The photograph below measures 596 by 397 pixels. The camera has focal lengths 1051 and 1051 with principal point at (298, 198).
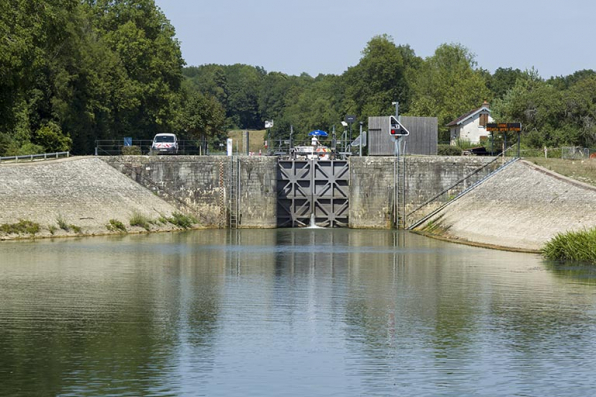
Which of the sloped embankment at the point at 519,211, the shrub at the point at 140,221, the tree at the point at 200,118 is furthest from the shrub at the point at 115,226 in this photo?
the tree at the point at 200,118

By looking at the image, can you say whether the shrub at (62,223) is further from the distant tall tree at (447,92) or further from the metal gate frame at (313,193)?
the distant tall tree at (447,92)

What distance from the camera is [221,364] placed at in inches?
1180

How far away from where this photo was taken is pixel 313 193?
289 ft

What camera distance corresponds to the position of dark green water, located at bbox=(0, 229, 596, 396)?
28.0 metres

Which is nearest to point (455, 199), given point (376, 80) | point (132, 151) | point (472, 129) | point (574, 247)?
point (574, 247)

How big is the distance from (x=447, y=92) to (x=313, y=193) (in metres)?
92.0

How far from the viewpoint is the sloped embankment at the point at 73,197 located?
73.2 meters

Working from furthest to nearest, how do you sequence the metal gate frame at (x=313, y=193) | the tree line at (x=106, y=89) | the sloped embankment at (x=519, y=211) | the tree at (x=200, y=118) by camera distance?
the tree at (x=200, y=118), the metal gate frame at (x=313, y=193), the tree line at (x=106, y=89), the sloped embankment at (x=519, y=211)

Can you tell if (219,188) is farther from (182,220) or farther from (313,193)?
(313,193)

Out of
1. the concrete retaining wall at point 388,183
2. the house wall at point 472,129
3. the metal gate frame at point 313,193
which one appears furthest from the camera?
the house wall at point 472,129

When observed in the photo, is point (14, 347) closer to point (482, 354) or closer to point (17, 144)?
point (482, 354)

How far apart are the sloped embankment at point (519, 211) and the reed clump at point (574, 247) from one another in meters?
1.75

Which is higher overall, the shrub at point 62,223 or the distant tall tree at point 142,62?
the distant tall tree at point 142,62

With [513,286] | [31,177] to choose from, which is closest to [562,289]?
[513,286]
